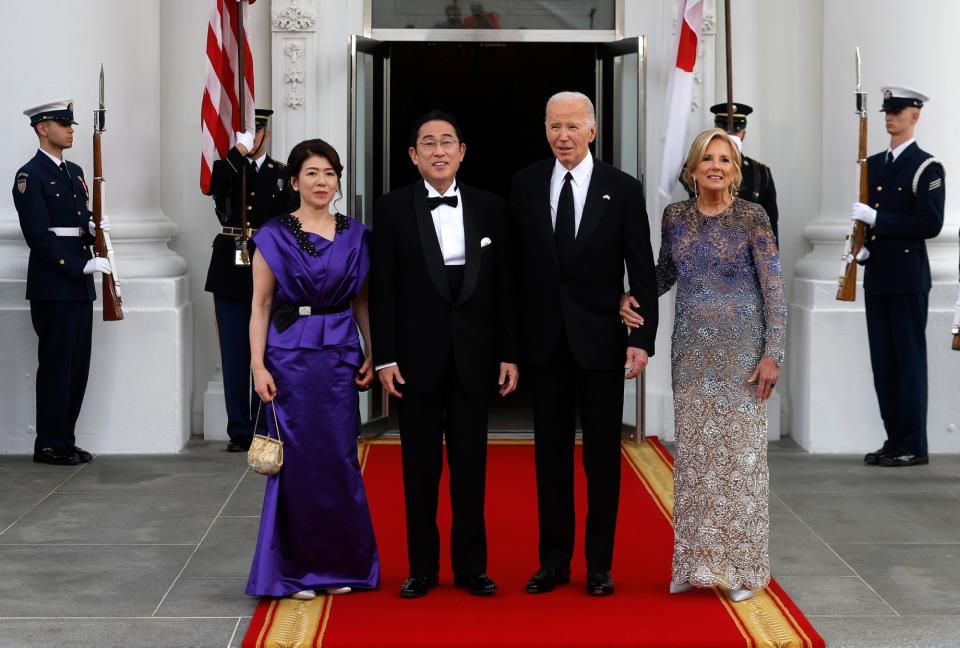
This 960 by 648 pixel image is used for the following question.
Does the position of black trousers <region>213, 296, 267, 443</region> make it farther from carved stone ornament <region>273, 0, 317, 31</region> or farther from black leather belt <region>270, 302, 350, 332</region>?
black leather belt <region>270, 302, 350, 332</region>

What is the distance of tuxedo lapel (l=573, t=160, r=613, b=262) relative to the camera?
17.2ft

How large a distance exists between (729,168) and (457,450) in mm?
1435

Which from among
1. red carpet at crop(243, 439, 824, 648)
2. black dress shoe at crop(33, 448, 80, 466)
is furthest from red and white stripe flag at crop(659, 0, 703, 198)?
black dress shoe at crop(33, 448, 80, 466)

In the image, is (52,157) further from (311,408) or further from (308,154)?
(311,408)

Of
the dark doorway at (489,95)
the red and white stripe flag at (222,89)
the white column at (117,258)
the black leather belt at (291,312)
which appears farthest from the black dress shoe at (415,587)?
the dark doorway at (489,95)

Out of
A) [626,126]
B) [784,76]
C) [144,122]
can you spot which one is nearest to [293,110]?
[144,122]

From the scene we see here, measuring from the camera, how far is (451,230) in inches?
206

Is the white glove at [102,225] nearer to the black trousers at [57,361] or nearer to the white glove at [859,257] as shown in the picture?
the black trousers at [57,361]

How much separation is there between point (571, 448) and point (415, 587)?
769mm

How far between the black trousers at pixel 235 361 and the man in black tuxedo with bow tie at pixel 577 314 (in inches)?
137

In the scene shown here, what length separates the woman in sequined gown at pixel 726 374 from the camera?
521 cm

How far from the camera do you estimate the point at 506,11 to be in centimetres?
904

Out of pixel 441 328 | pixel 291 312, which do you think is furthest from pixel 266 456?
pixel 441 328

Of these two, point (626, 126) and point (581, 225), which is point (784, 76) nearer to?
point (626, 126)
